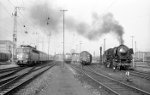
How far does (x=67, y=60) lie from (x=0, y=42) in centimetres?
5469

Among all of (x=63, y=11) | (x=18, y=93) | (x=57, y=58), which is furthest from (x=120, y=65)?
(x=57, y=58)

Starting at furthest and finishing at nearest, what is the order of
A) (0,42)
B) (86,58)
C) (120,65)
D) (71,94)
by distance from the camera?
(0,42) → (86,58) → (120,65) → (71,94)

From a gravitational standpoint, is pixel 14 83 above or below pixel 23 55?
below

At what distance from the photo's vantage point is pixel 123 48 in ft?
104

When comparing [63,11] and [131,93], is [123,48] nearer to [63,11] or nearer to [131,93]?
[63,11]

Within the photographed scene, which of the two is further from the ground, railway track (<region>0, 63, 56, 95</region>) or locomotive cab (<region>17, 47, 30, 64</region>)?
locomotive cab (<region>17, 47, 30, 64</region>)

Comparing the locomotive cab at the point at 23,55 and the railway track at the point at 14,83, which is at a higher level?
the locomotive cab at the point at 23,55

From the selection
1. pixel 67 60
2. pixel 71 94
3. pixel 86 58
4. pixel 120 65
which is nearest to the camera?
pixel 71 94

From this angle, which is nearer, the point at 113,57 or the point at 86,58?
the point at 113,57

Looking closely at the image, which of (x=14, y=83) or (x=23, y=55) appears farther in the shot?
(x=23, y=55)

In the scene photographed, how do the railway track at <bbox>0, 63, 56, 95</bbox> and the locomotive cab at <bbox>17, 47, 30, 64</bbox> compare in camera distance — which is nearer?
the railway track at <bbox>0, 63, 56, 95</bbox>

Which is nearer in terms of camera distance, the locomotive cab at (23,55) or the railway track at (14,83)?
the railway track at (14,83)

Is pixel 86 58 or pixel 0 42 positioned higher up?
pixel 0 42

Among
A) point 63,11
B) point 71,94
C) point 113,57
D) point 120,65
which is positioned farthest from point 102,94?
point 63,11
